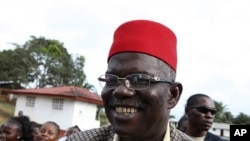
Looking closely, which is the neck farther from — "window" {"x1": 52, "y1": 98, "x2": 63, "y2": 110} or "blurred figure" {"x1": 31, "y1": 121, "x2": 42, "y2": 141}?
"window" {"x1": 52, "y1": 98, "x2": 63, "y2": 110}

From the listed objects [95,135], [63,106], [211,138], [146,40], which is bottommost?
[63,106]

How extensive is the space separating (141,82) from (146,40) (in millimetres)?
201

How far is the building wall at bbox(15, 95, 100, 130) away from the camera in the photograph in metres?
27.5

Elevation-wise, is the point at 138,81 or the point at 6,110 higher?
the point at 138,81

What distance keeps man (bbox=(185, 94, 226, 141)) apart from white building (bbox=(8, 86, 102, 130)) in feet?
76.6

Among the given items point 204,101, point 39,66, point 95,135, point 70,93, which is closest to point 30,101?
point 70,93

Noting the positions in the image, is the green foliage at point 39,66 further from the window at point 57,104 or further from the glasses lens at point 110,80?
the glasses lens at point 110,80

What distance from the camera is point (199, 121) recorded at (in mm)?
4277

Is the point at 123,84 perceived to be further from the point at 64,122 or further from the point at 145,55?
the point at 64,122

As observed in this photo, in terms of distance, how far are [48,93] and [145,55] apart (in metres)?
28.0

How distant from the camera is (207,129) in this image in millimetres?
4289

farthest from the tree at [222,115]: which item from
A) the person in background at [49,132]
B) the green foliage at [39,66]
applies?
the person in background at [49,132]

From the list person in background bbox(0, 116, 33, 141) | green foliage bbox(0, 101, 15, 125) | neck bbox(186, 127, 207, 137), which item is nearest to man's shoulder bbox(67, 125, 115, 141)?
neck bbox(186, 127, 207, 137)

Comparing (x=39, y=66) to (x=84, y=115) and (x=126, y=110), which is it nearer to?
(x=84, y=115)
